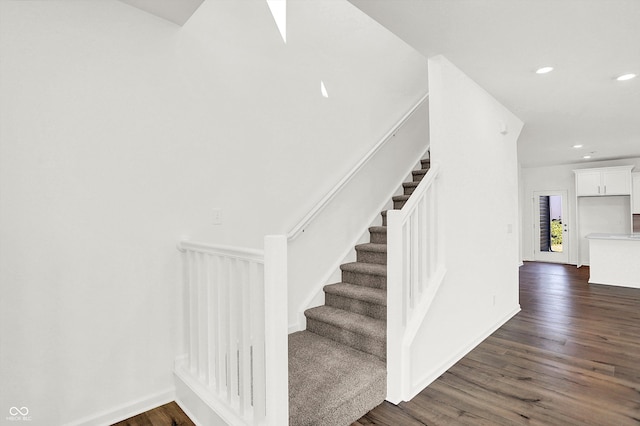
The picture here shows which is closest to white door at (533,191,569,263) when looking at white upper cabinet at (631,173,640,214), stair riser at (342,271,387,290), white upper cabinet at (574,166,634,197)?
white upper cabinet at (574,166,634,197)

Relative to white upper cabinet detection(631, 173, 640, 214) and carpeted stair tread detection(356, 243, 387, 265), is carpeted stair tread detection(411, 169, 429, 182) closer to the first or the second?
carpeted stair tread detection(356, 243, 387, 265)

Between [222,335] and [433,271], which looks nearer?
[222,335]

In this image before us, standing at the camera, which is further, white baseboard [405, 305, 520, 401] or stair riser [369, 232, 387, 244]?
stair riser [369, 232, 387, 244]

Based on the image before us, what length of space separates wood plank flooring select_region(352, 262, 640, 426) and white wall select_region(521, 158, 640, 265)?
4585mm

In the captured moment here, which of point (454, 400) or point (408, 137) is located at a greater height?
point (408, 137)

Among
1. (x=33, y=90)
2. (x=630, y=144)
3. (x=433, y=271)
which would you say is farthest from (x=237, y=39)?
(x=630, y=144)

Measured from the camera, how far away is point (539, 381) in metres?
2.53

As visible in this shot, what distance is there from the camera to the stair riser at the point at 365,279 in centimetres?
302

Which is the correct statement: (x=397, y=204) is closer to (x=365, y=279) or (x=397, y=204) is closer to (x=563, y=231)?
(x=365, y=279)

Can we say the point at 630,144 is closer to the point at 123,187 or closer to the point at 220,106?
the point at 220,106

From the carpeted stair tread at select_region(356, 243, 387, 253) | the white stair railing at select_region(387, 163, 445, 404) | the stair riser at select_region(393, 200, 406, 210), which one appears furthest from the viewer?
the stair riser at select_region(393, 200, 406, 210)

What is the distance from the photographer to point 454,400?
7.39ft

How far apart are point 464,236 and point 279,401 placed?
2.20m

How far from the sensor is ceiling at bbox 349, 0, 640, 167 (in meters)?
2.05
